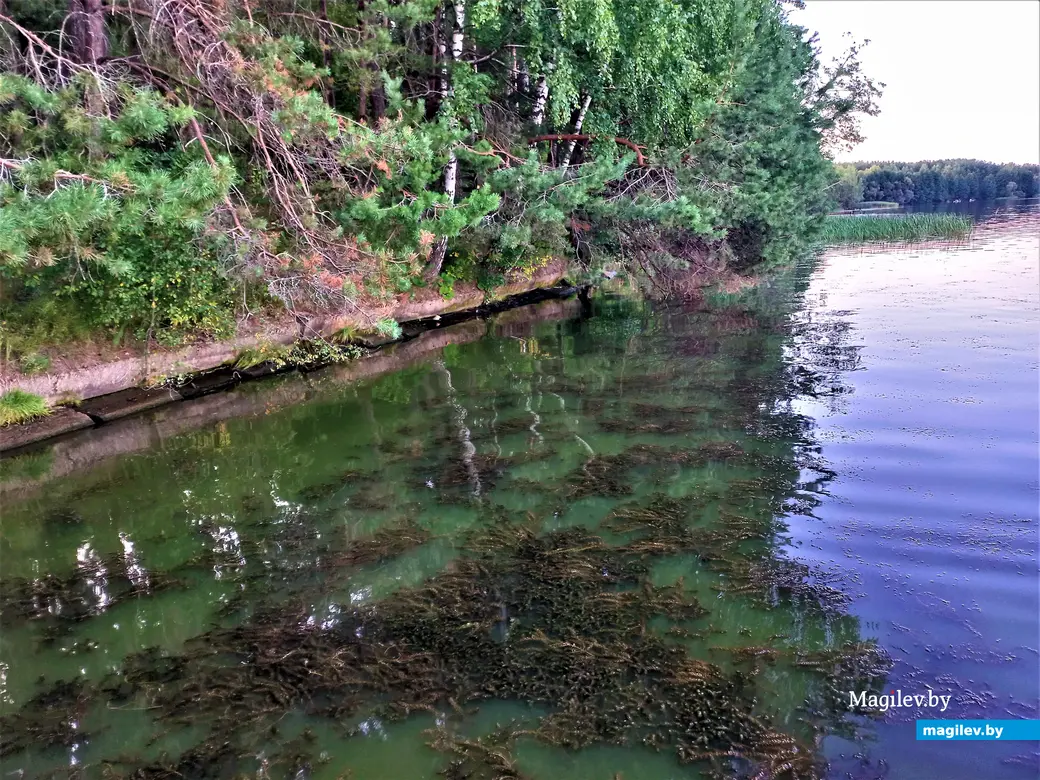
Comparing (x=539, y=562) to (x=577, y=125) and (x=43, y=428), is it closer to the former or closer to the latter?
(x=43, y=428)

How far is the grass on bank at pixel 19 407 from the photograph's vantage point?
27.6ft

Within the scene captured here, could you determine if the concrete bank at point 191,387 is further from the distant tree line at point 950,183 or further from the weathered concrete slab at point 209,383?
the distant tree line at point 950,183

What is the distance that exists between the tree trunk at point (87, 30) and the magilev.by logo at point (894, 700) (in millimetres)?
10583

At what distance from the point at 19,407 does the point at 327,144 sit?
5481 millimetres

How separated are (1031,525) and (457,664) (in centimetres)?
485

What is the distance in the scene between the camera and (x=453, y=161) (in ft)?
40.3

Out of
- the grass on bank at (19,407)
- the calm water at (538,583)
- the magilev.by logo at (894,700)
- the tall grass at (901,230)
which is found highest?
the tall grass at (901,230)

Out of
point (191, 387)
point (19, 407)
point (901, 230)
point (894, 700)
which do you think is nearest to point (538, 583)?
point (894, 700)

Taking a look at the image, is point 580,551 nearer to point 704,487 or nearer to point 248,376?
point 704,487

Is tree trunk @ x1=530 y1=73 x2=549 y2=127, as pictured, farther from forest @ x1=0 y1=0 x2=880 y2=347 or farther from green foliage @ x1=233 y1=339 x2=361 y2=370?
green foliage @ x1=233 y1=339 x2=361 y2=370

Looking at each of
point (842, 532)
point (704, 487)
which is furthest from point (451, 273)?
point (842, 532)

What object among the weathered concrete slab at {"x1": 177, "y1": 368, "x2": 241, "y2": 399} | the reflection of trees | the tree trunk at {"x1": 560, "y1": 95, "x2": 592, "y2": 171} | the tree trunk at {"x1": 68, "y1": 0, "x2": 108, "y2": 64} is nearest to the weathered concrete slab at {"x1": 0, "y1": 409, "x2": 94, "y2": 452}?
the weathered concrete slab at {"x1": 177, "y1": 368, "x2": 241, "y2": 399}

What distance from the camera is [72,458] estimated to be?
8.12 metres

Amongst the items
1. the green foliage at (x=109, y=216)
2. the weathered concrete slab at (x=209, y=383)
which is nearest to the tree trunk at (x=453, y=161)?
the green foliage at (x=109, y=216)
